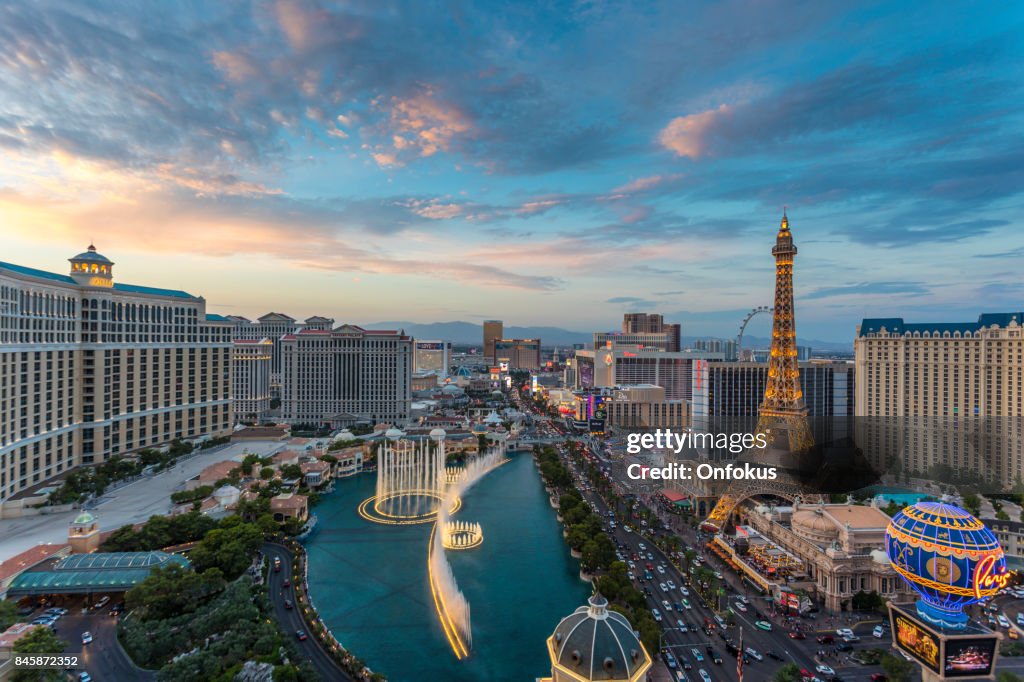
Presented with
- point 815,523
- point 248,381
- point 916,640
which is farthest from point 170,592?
point 248,381

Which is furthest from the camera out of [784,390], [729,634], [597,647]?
[784,390]

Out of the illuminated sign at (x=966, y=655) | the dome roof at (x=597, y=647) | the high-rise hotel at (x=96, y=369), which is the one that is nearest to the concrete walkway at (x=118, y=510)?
the high-rise hotel at (x=96, y=369)

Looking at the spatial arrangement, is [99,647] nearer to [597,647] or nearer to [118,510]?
[118,510]

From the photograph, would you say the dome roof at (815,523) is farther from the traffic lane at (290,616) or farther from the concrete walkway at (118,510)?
the concrete walkway at (118,510)

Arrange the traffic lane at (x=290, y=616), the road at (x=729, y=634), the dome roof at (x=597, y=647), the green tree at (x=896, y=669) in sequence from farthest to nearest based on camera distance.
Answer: the road at (x=729, y=634), the traffic lane at (x=290, y=616), the green tree at (x=896, y=669), the dome roof at (x=597, y=647)

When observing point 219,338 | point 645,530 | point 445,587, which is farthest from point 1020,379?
point 219,338
